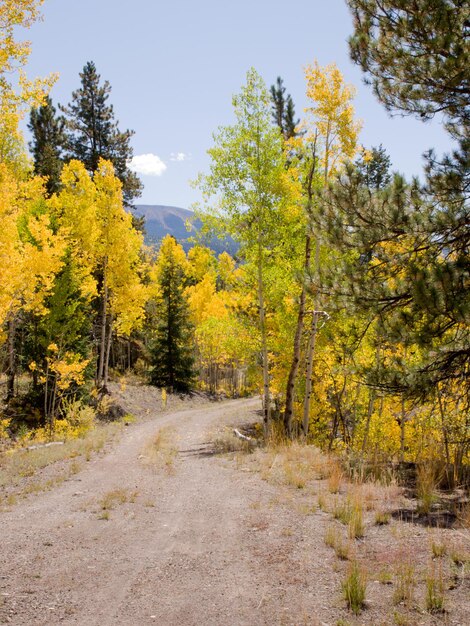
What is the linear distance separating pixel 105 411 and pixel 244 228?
38.1ft

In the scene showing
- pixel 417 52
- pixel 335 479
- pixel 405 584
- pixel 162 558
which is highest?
pixel 417 52

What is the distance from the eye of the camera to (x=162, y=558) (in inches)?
215

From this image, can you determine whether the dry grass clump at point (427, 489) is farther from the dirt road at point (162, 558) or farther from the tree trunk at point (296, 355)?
the tree trunk at point (296, 355)

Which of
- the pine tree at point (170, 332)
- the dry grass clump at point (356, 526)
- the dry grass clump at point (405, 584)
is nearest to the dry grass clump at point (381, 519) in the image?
the dry grass clump at point (356, 526)

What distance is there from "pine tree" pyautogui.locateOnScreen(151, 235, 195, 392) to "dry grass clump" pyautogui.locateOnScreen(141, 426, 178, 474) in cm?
1461

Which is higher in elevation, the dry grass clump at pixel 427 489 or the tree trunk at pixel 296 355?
the tree trunk at pixel 296 355

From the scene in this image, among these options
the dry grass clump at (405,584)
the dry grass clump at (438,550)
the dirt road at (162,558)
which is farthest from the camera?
the dry grass clump at (438,550)

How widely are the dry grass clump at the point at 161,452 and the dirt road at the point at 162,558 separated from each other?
1766mm

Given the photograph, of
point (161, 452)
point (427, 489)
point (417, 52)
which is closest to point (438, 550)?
point (427, 489)

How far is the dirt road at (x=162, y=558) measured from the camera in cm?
419

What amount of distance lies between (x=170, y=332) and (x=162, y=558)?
2574 cm

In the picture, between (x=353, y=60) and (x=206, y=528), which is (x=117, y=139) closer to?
(x=353, y=60)

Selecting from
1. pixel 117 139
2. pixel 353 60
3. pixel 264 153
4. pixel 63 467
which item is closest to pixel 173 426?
pixel 63 467

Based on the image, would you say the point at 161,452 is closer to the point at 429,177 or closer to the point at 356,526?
the point at 356,526
